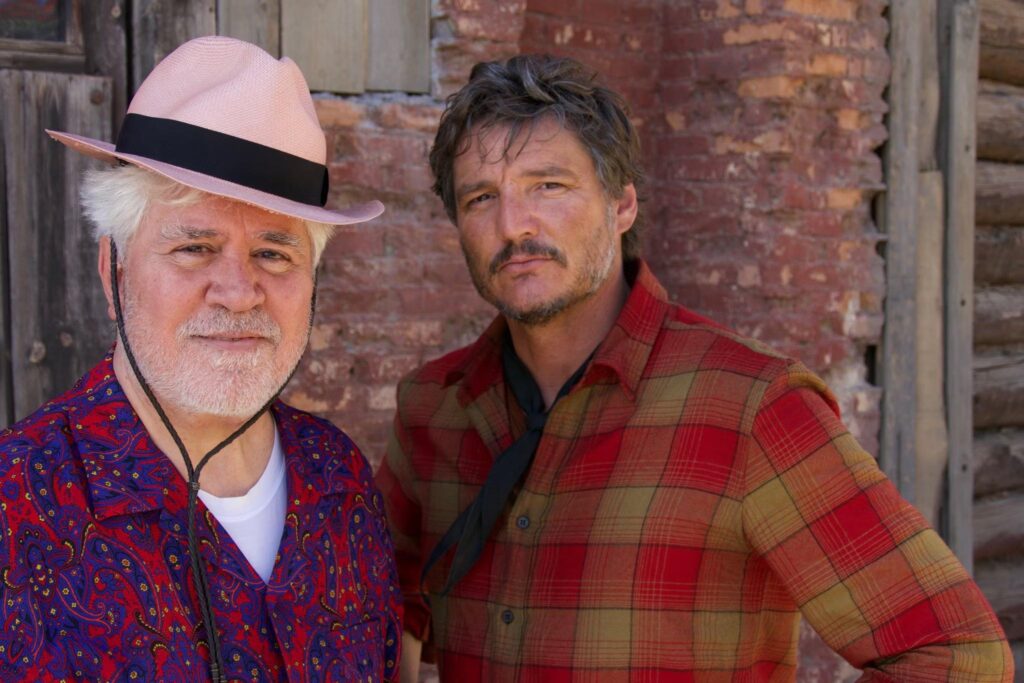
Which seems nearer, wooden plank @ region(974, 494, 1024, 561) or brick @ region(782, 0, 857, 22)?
brick @ region(782, 0, 857, 22)

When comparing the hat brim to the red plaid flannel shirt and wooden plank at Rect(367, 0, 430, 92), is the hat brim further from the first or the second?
wooden plank at Rect(367, 0, 430, 92)

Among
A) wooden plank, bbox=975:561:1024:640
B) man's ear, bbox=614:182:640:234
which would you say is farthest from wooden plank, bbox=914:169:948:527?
man's ear, bbox=614:182:640:234

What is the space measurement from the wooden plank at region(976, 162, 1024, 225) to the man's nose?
348cm

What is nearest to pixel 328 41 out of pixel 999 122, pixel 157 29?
pixel 157 29

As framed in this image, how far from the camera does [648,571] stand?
227 centimetres

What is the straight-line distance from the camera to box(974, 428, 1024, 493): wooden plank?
4844mm

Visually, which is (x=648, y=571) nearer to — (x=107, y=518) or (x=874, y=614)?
(x=874, y=614)

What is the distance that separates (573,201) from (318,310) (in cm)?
110

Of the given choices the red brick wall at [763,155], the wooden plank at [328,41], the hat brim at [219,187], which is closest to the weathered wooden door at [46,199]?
the wooden plank at [328,41]

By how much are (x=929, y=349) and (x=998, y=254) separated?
0.62 m

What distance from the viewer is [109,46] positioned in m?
3.12

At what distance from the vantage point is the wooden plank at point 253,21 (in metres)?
3.23

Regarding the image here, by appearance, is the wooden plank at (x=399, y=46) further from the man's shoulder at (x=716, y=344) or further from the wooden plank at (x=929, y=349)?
the wooden plank at (x=929, y=349)

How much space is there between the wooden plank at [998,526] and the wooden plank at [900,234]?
666 mm
